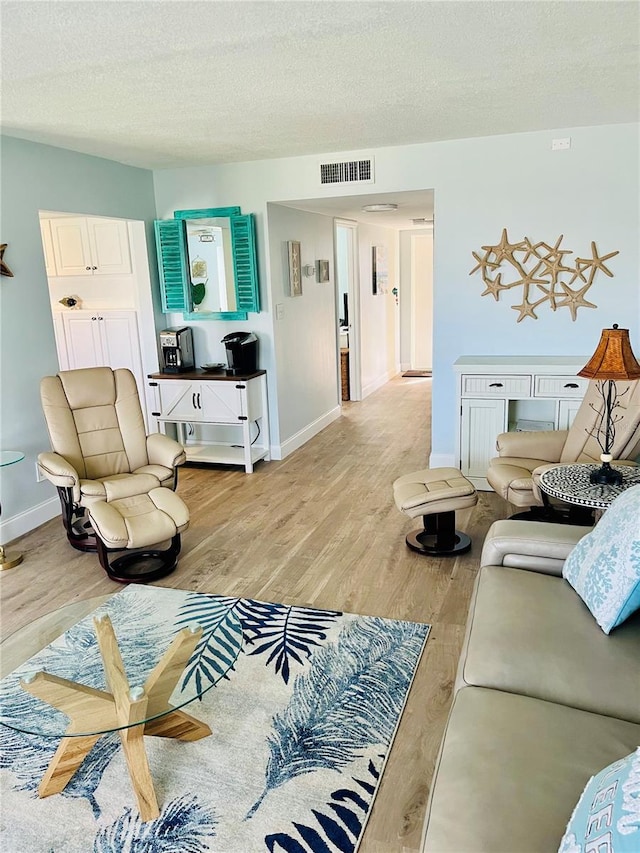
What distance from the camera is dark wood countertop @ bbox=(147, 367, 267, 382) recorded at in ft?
16.4

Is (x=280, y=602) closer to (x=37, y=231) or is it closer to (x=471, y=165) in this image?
(x=37, y=231)

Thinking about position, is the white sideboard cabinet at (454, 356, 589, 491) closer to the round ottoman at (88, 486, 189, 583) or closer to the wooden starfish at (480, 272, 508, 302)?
the wooden starfish at (480, 272, 508, 302)

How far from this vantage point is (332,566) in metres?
3.47

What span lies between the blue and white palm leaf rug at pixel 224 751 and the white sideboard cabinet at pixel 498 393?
2097 mm

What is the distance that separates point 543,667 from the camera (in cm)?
175

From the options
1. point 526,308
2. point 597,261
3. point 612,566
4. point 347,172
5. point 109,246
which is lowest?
point 612,566

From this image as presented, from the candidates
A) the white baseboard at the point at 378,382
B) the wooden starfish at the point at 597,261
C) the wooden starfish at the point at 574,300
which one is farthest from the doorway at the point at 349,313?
the wooden starfish at the point at 597,261

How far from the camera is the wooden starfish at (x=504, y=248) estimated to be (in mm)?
4465

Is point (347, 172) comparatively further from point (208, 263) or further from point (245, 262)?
point (208, 263)

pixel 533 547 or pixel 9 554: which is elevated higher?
pixel 533 547

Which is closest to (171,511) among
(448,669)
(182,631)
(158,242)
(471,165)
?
(182,631)

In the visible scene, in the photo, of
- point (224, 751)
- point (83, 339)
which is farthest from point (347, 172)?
point (224, 751)

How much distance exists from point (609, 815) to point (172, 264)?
16.4ft

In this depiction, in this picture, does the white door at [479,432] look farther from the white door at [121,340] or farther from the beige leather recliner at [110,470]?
the white door at [121,340]
